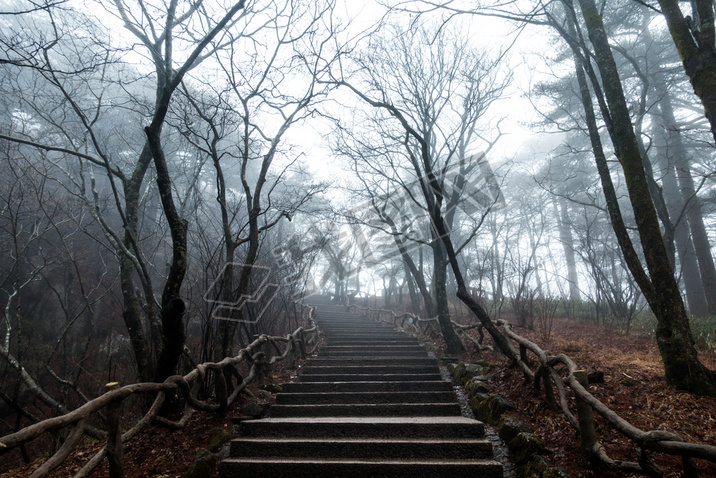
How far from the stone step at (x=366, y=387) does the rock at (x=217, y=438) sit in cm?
189

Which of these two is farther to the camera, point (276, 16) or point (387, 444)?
point (276, 16)

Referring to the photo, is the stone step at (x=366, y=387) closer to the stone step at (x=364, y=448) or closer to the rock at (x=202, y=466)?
the stone step at (x=364, y=448)

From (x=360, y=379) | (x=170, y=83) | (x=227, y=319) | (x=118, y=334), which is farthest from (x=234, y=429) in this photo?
(x=118, y=334)

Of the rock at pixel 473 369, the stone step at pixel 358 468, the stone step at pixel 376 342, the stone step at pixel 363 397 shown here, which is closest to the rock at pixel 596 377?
the stone step at pixel 358 468

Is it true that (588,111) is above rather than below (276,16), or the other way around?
below

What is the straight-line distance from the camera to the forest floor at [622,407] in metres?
3.00

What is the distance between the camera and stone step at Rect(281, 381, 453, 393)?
19.2 ft

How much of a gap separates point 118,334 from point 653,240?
16035 millimetres

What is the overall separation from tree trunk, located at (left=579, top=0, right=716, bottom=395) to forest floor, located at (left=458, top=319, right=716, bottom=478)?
0.76 ft

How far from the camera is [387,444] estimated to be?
3854 millimetres

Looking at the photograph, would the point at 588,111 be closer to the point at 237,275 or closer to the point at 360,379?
the point at 360,379

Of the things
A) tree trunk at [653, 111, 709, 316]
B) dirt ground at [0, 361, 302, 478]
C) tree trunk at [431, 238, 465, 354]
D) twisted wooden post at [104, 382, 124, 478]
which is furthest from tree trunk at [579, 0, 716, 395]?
tree trunk at [653, 111, 709, 316]

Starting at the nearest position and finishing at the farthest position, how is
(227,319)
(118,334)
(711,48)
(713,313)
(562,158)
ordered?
1. (711,48)
2. (227,319)
3. (713,313)
4. (118,334)
5. (562,158)

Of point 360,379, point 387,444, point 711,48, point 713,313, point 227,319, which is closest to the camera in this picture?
point 711,48
